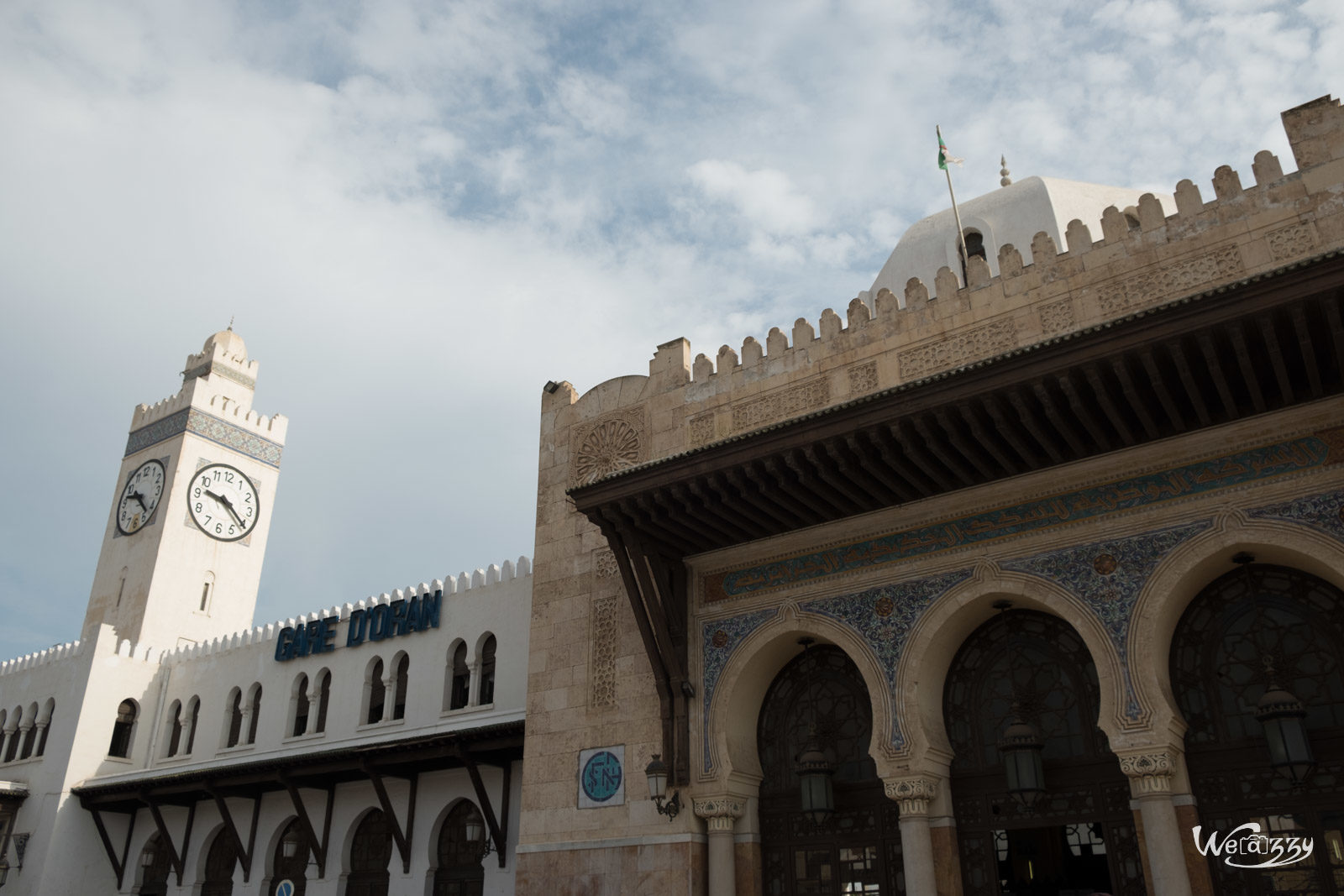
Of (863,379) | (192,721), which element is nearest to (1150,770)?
(863,379)

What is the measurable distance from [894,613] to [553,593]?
3616mm

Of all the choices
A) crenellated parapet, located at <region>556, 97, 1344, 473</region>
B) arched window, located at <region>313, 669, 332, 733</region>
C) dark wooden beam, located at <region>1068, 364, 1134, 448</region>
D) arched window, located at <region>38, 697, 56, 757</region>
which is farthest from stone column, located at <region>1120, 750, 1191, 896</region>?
arched window, located at <region>38, 697, 56, 757</region>

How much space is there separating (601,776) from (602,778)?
0.7 inches

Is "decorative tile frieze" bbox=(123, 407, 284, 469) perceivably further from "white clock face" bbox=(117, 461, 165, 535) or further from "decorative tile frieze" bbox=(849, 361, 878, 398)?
"decorative tile frieze" bbox=(849, 361, 878, 398)

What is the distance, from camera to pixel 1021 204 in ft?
41.9

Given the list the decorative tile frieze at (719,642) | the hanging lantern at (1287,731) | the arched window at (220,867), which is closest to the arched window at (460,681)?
the arched window at (220,867)

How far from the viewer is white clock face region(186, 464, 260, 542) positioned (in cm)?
2441

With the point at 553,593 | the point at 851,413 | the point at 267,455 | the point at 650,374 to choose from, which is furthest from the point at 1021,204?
the point at 267,455

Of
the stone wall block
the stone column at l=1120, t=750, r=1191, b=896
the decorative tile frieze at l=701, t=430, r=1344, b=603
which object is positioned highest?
the stone wall block

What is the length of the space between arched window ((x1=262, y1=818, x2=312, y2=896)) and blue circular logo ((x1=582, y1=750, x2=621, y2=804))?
7135 mm

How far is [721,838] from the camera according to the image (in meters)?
8.73

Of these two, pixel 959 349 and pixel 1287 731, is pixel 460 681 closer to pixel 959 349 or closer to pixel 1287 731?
pixel 959 349

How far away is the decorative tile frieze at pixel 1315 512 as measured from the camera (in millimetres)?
6977

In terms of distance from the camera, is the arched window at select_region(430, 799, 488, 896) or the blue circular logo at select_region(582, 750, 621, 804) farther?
the arched window at select_region(430, 799, 488, 896)
